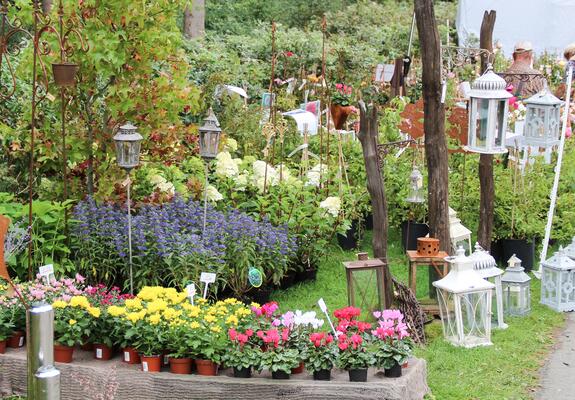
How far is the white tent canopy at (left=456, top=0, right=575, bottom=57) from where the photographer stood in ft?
76.7

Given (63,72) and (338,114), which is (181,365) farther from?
(338,114)

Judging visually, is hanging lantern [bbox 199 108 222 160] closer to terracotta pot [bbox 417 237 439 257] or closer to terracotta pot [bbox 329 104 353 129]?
terracotta pot [bbox 417 237 439 257]

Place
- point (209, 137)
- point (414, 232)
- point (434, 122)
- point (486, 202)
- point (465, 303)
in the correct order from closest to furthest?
1. point (465, 303)
2. point (209, 137)
3. point (434, 122)
4. point (486, 202)
5. point (414, 232)

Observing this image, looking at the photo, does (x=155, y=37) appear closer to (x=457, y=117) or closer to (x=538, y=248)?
(x=457, y=117)

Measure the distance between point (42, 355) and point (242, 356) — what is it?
314 cm

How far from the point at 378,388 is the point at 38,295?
2317 mm

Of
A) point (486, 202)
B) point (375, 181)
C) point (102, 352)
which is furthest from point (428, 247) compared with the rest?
point (102, 352)

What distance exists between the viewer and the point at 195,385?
5.76m

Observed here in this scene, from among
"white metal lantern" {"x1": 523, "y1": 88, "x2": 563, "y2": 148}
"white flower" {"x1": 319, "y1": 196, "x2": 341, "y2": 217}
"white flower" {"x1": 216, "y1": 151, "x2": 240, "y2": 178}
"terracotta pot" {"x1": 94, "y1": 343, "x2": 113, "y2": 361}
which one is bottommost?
"terracotta pot" {"x1": 94, "y1": 343, "x2": 113, "y2": 361}

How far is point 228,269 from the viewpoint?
778cm

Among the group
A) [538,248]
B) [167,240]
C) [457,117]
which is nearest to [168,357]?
[167,240]

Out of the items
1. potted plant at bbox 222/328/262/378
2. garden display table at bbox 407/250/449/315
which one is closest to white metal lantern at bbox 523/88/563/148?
garden display table at bbox 407/250/449/315

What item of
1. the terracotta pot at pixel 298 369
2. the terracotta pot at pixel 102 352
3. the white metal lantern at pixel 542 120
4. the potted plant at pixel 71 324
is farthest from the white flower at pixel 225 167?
the terracotta pot at pixel 298 369

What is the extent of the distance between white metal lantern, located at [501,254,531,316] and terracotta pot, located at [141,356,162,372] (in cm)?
364
